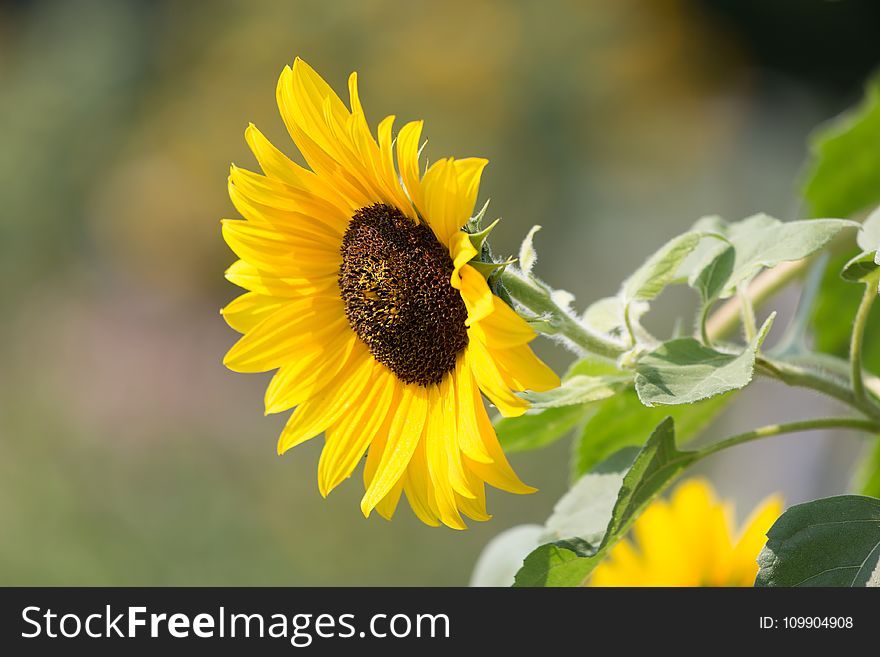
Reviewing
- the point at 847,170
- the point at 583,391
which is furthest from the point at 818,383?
the point at 847,170

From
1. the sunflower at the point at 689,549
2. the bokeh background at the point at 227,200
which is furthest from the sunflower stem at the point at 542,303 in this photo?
the bokeh background at the point at 227,200

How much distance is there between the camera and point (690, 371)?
503 millimetres

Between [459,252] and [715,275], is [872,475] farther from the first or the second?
[459,252]

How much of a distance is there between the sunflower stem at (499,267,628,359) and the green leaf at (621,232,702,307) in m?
0.03

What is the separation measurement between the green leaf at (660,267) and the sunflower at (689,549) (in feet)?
1.08

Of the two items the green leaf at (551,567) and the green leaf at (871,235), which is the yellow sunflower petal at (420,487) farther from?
the green leaf at (871,235)

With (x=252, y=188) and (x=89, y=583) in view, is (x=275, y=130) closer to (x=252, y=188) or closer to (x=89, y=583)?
(x=89, y=583)

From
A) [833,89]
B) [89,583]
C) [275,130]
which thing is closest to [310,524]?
[89,583]

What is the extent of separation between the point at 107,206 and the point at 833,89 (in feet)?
9.55

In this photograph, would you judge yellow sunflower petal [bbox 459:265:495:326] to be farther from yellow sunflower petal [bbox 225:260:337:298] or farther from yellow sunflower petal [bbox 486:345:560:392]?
yellow sunflower petal [bbox 225:260:337:298]

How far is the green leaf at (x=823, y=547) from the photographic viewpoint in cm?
50

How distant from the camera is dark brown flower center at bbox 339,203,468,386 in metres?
0.59

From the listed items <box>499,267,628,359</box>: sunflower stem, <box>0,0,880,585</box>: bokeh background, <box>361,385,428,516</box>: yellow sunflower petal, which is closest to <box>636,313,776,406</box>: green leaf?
<box>499,267,628,359</box>: sunflower stem

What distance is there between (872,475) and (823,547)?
1.00ft
